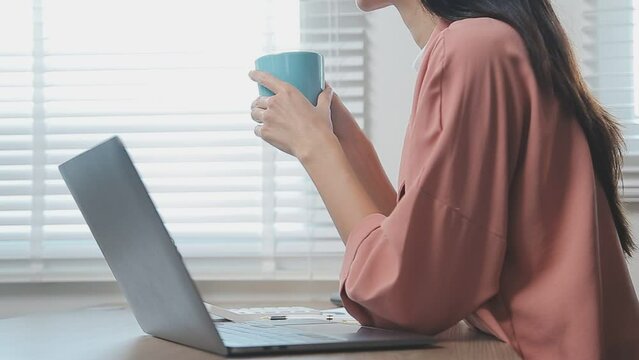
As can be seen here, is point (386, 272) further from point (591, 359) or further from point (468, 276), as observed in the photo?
point (591, 359)

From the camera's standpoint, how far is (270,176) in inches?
66.4

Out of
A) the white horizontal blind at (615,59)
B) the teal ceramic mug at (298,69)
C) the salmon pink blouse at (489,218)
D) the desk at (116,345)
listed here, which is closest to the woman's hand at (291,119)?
the teal ceramic mug at (298,69)

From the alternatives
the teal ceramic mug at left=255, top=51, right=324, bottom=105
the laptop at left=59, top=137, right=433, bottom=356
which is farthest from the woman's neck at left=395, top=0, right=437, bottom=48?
the laptop at left=59, top=137, right=433, bottom=356

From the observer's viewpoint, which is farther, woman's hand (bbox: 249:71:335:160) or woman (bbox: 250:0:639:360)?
woman's hand (bbox: 249:71:335:160)

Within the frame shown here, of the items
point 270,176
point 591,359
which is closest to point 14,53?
point 270,176

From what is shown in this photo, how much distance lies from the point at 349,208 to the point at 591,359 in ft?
0.90

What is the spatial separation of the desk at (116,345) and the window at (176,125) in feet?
1.91

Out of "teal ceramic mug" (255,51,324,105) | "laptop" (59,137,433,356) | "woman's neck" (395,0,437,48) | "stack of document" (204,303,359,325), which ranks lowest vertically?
"stack of document" (204,303,359,325)

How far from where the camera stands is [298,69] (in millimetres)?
1008

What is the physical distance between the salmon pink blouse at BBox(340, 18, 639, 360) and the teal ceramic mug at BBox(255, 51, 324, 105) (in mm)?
177

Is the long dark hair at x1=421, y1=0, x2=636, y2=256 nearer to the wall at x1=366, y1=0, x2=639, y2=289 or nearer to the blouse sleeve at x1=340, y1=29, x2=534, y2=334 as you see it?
the blouse sleeve at x1=340, y1=29, x2=534, y2=334

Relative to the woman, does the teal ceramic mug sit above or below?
above

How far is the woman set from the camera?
808 millimetres

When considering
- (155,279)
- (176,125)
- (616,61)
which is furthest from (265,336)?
(616,61)
